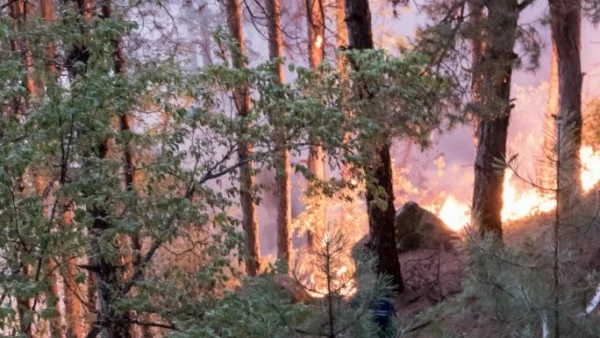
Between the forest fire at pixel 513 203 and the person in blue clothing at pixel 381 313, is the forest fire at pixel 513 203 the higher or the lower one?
the higher one

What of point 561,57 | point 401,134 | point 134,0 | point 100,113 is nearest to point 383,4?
point 561,57

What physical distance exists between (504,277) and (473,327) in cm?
445

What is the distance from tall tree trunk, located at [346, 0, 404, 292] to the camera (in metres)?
7.82

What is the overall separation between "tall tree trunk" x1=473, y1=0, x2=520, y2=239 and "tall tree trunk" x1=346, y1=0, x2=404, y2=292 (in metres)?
1.17

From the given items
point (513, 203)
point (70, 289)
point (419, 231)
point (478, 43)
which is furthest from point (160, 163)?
point (513, 203)

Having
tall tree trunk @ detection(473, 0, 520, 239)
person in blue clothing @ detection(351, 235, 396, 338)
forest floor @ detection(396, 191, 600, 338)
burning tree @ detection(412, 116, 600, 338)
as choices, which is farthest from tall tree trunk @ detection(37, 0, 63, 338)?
tall tree trunk @ detection(473, 0, 520, 239)

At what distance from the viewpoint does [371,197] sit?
297 inches

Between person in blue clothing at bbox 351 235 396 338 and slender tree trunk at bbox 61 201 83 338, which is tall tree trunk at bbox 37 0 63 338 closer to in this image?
slender tree trunk at bbox 61 201 83 338

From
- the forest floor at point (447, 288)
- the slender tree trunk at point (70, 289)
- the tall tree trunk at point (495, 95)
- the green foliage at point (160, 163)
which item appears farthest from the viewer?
the tall tree trunk at point (495, 95)

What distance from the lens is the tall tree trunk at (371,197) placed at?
7.82 m

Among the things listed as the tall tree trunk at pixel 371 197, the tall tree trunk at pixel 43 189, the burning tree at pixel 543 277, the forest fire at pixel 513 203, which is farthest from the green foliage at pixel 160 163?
the tall tree trunk at pixel 371 197

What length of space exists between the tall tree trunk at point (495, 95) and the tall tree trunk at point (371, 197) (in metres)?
1.17

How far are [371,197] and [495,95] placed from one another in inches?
77.9

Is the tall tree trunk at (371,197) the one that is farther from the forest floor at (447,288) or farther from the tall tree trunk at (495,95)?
the tall tree trunk at (495,95)
